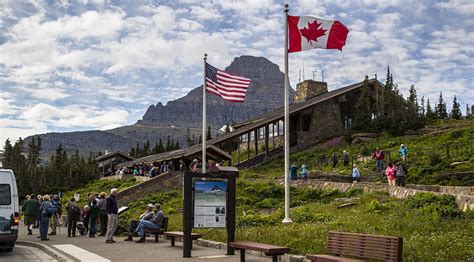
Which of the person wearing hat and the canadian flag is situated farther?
the person wearing hat

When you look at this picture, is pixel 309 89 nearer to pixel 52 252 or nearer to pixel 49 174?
pixel 49 174

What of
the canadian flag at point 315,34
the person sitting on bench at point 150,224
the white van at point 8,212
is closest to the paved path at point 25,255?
the white van at point 8,212

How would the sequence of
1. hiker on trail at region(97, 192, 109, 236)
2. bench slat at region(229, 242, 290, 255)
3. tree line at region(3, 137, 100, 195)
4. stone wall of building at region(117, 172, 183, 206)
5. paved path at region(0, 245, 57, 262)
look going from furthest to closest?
1. tree line at region(3, 137, 100, 195)
2. stone wall of building at region(117, 172, 183, 206)
3. hiker on trail at region(97, 192, 109, 236)
4. paved path at region(0, 245, 57, 262)
5. bench slat at region(229, 242, 290, 255)

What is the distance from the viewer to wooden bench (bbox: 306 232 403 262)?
876 cm

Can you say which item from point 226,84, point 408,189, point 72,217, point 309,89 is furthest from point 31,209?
point 309,89

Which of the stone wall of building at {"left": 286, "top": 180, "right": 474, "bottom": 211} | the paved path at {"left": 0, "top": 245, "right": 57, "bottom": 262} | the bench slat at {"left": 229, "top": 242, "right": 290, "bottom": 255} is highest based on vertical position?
the stone wall of building at {"left": 286, "top": 180, "right": 474, "bottom": 211}

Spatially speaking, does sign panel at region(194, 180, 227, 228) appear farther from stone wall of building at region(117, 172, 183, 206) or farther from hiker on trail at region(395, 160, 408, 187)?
stone wall of building at region(117, 172, 183, 206)

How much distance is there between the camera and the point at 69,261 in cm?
1380

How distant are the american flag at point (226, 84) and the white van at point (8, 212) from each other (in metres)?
9.63

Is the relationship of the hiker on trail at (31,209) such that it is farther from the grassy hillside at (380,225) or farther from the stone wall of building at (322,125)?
the stone wall of building at (322,125)

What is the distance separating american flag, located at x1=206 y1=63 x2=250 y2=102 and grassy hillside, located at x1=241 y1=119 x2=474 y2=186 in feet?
33.0

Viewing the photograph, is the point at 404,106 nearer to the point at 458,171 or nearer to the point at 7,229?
the point at 458,171

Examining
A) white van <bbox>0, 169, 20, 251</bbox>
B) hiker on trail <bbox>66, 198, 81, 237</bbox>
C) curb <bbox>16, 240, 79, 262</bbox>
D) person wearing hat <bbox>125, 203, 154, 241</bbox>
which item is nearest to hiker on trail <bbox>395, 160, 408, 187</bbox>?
person wearing hat <bbox>125, 203, 154, 241</bbox>

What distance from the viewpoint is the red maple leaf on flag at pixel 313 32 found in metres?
17.2
